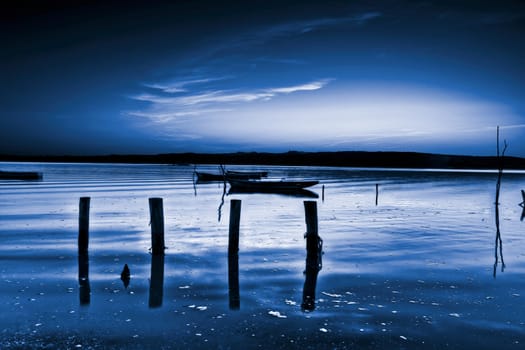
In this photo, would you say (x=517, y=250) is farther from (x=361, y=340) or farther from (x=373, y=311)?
(x=361, y=340)

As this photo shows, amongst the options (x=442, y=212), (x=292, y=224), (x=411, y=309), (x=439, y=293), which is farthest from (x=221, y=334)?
(x=442, y=212)

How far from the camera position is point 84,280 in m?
10.2

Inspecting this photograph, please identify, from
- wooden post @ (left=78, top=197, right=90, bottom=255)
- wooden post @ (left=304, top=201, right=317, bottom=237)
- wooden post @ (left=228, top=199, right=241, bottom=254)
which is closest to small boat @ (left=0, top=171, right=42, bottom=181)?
wooden post @ (left=78, top=197, right=90, bottom=255)

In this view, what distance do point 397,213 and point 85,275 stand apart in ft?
66.5

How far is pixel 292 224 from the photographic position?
68.2 ft

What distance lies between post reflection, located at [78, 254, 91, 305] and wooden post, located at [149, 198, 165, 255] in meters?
1.89

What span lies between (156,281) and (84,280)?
164 centimetres

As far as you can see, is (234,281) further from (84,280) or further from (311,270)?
(84,280)

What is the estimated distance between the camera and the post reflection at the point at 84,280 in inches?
345

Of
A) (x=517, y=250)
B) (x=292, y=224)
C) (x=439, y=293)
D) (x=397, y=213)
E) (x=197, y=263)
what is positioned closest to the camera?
(x=439, y=293)

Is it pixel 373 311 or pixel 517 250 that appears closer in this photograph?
pixel 373 311

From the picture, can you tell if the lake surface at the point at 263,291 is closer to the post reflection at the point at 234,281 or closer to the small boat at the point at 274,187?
the post reflection at the point at 234,281

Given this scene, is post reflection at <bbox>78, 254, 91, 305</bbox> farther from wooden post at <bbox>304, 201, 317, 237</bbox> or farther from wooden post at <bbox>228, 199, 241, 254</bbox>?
wooden post at <bbox>304, 201, 317, 237</bbox>

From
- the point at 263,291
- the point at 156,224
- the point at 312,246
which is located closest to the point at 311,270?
the point at 312,246
